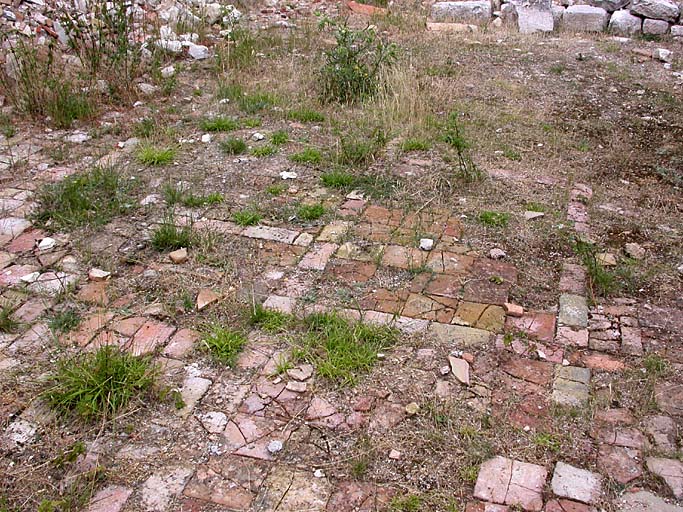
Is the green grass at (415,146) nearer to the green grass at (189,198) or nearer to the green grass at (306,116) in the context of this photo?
the green grass at (306,116)

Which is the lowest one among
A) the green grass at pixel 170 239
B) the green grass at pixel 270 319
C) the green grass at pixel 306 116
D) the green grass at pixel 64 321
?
the green grass at pixel 64 321

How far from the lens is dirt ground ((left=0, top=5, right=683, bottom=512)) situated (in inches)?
122

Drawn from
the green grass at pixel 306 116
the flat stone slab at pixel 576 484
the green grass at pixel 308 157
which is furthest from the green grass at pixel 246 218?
the flat stone slab at pixel 576 484

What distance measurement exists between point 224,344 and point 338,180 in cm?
219

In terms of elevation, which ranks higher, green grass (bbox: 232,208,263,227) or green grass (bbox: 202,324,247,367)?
green grass (bbox: 232,208,263,227)

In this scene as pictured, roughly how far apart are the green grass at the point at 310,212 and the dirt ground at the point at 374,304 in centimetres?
5

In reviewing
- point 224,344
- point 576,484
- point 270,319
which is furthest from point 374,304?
point 576,484

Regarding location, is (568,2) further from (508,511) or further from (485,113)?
(508,511)

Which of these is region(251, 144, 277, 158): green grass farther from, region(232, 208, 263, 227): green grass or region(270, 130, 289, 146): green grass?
region(232, 208, 263, 227): green grass

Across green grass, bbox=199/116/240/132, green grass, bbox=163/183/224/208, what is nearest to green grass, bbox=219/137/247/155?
green grass, bbox=199/116/240/132

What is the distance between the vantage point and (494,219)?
5.09 metres

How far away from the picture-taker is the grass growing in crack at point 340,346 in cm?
362

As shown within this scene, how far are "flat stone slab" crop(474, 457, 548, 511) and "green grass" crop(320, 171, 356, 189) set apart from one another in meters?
2.92

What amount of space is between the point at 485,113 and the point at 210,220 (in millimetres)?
3245
